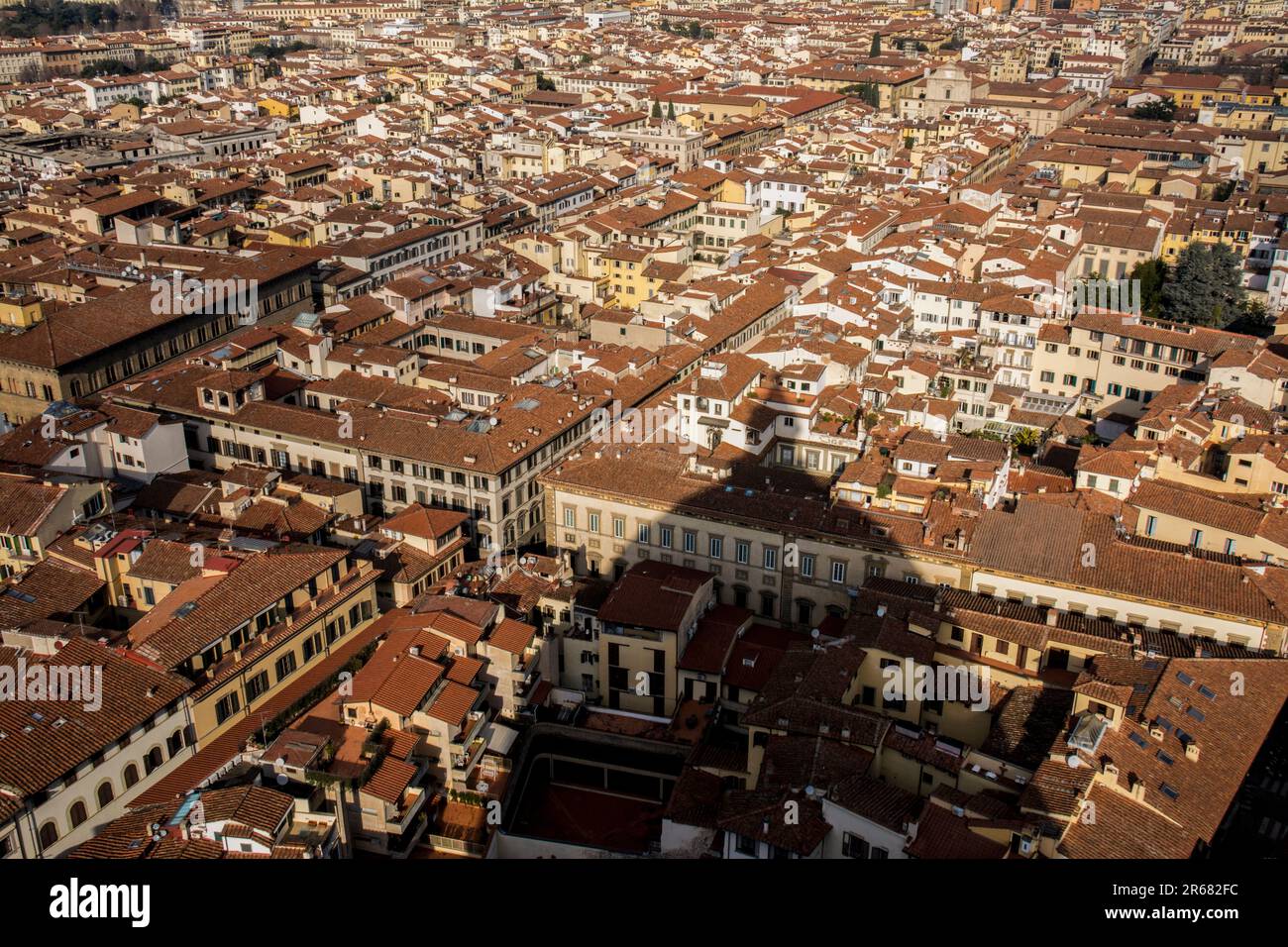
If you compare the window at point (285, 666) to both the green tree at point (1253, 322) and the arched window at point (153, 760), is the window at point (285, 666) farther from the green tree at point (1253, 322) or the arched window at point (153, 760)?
the green tree at point (1253, 322)

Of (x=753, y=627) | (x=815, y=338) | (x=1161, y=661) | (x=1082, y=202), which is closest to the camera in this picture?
(x=1161, y=661)

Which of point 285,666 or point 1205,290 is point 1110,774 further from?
point 1205,290

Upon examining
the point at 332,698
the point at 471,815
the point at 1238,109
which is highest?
the point at 1238,109

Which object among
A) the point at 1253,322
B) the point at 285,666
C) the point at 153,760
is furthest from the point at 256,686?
the point at 1253,322

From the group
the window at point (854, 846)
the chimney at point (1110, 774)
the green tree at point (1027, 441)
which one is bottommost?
the green tree at point (1027, 441)

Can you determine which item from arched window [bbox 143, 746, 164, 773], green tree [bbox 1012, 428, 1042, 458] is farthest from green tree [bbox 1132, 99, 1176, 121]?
arched window [bbox 143, 746, 164, 773]

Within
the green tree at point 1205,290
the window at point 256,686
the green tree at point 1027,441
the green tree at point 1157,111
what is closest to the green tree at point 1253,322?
the green tree at point 1205,290
